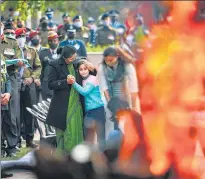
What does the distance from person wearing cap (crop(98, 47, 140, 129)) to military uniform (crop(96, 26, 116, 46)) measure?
1404 cm

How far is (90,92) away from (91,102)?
0.14m

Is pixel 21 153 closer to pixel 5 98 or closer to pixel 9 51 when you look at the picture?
pixel 9 51

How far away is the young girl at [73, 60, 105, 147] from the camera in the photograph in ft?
40.7

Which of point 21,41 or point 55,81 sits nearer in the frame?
point 55,81

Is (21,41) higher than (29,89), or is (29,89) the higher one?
(21,41)

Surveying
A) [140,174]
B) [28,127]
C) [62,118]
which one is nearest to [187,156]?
[140,174]

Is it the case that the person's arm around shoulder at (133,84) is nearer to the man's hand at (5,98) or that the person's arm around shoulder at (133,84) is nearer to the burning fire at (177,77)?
the man's hand at (5,98)

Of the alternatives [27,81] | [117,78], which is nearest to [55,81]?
[117,78]

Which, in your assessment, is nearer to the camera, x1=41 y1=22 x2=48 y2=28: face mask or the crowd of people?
the crowd of people

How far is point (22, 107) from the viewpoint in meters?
15.4

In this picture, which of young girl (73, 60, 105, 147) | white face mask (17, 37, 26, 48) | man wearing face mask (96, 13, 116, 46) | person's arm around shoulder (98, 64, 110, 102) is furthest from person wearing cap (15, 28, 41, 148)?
man wearing face mask (96, 13, 116, 46)

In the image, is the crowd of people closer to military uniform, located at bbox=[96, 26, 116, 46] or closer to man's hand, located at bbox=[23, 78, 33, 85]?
man's hand, located at bbox=[23, 78, 33, 85]

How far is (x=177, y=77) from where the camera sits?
8.48 meters

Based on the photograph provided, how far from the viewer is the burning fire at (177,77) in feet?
27.5
